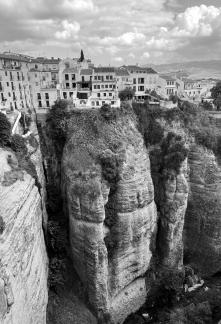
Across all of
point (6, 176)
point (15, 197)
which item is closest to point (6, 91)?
point (6, 176)

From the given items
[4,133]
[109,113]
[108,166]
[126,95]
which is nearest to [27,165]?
[4,133]

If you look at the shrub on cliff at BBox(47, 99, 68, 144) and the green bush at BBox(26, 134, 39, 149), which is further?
the shrub on cliff at BBox(47, 99, 68, 144)

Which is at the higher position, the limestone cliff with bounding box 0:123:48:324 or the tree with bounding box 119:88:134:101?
the tree with bounding box 119:88:134:101

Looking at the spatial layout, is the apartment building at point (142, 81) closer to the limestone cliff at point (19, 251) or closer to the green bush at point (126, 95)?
the green bush at point (126, 95)

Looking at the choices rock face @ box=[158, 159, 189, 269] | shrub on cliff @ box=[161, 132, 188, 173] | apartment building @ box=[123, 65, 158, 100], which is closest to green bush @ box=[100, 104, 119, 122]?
shrub on cliff @ box=[161, 132, 188, 173]

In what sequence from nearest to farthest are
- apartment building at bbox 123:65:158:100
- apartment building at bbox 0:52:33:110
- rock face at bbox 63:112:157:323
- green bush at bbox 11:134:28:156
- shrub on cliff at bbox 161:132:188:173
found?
rock face at bbox 63:112:157:323 < green bush at bbox 11:134:28:156 < shrub on cliff at bbox 161:132:188:173 < apartment building at bbox 0:52:33:110 < apartment building at bbox 123:65:158:100

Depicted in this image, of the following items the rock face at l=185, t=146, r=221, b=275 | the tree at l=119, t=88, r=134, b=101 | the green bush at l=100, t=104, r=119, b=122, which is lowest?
the rock face at l=185, t=146, r=221, b=275

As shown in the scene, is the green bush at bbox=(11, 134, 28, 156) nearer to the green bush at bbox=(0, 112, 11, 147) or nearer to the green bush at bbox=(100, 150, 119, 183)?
the green bush at bbox=(0, 112, 11, 147)

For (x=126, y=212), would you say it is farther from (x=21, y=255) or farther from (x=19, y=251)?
(x=19, y=251)
